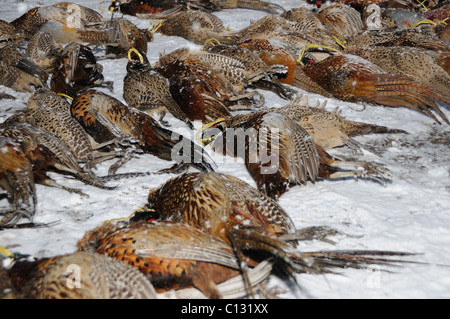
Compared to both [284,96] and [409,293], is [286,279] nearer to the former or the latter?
[409,293]

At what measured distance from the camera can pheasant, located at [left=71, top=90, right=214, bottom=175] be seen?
271 centimetres

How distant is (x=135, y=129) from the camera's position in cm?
293

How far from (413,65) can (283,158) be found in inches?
88.5

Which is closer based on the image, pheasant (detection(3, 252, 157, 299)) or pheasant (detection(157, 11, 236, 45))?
pheasant (detection(3, 252, 157, 299))

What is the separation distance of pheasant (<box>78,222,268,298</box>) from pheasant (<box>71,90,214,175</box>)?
93 cm

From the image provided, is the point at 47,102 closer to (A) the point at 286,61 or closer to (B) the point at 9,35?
(B) the point at 9,35

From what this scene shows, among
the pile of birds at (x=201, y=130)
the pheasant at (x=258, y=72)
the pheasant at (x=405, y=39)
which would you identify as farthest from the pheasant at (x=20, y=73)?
the pheasant at (x=405, y=39)

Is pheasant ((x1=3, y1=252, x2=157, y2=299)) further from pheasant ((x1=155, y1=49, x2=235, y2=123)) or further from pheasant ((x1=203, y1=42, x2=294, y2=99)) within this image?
pheasant ((x1=203, y1=42, x2=294, y2=99))

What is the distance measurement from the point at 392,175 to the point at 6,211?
2.43 metres

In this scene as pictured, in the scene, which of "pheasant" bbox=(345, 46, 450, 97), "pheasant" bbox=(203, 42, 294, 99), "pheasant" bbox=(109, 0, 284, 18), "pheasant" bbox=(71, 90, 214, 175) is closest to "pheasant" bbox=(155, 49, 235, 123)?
"pheasant" bbox=(203, 42, 294, 99)

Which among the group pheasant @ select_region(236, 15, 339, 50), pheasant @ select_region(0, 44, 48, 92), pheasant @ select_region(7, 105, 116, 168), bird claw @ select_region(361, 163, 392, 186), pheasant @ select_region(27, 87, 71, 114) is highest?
pheasant @ select_region(236, 15, 339, 50)

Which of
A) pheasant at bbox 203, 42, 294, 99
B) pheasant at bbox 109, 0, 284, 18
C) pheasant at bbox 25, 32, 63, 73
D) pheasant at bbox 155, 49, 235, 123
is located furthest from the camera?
pheasant at bbox 109, 0, 284, 18

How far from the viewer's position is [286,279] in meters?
1.78

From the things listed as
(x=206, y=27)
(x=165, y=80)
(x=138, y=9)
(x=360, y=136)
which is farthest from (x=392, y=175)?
(x=138, y=9)
